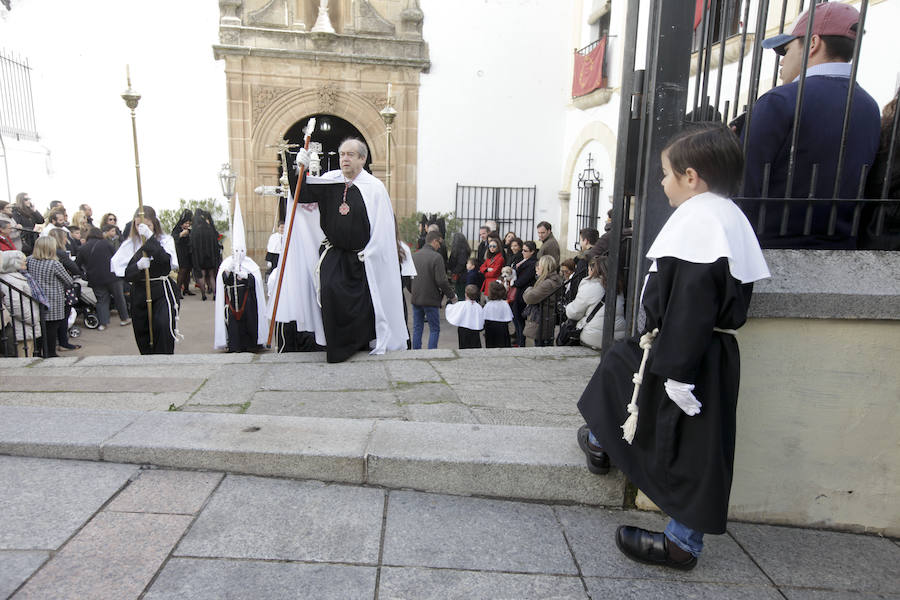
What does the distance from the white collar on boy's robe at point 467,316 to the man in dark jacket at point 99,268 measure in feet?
17.3

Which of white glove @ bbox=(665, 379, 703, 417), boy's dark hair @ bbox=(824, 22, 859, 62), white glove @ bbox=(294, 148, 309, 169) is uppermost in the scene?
boy's dark hair @ bbox=(824, 22, 859, 62)

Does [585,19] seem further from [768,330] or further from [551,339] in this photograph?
[768,330]

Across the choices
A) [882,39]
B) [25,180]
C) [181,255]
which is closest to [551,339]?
[882,39]

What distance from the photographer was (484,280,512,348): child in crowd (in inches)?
253

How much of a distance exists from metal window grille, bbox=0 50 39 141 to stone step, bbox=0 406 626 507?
425 inches

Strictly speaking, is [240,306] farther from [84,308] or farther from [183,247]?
[183,247]

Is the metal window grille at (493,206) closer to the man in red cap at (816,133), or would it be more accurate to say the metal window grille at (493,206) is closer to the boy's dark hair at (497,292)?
the boy's dark hair at (497,292)

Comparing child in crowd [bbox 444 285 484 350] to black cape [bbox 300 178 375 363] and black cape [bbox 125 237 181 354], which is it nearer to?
black cape [bbox 300 178 375 363]

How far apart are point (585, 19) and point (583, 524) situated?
12.3 meters

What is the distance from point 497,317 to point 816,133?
4.33 m

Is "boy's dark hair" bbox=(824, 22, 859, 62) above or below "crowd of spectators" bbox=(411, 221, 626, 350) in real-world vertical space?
above

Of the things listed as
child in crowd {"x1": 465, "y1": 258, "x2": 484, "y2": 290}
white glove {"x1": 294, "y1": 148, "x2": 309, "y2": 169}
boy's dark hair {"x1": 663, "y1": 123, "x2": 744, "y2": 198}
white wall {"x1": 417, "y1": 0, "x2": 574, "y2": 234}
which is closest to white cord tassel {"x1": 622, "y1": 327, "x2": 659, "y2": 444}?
boy's dark hair {"x1": 663, "y1": 123, "x2": 744, "y2": 198}

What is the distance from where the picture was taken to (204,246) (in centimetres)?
1086

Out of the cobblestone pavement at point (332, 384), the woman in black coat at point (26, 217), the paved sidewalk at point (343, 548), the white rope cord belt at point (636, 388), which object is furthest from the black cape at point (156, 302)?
the white rope cord belt at point (636, 388)
